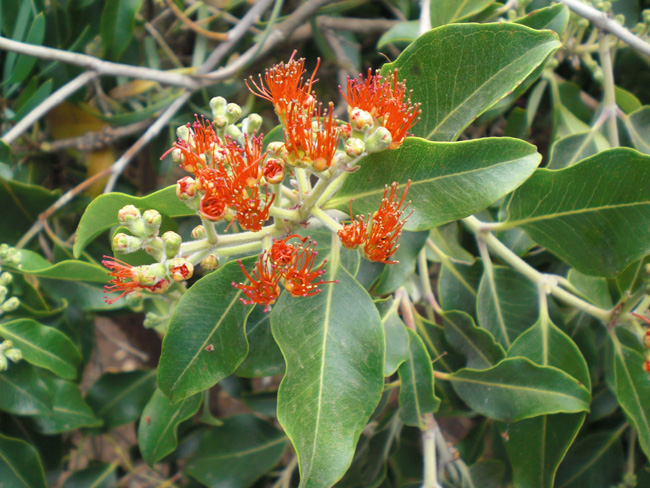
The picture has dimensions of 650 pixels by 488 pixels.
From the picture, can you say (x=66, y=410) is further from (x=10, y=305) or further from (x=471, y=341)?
(x=471, y=341)

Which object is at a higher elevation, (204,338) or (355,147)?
(355,147)

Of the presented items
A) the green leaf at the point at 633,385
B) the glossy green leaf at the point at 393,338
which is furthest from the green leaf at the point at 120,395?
the green leaf at the point at 633,385

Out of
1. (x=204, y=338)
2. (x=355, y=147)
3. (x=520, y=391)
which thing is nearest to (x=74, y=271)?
(x=204, y=338)

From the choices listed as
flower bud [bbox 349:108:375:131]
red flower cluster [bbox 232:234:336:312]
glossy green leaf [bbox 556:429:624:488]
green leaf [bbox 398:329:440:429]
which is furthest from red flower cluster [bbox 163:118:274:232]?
glossy green leaf [bbox 556:429:624:488]

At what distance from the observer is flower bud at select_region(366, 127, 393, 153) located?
2.43 ft

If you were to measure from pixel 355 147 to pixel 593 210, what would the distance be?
0.51 meters

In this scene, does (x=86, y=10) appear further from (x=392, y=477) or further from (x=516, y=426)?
(x=392, y=477)

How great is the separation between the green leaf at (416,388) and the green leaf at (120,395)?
3.18ft

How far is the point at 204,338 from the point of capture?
0.91 metres

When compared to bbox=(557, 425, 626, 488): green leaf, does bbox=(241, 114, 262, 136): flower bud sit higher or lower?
higher

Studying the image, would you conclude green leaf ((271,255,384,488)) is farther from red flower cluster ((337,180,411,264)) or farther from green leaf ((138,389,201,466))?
Result: green leaf ((138,389,201,466))

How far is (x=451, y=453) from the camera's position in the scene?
4.27 feet

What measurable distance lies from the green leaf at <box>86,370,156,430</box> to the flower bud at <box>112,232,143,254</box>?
41.4 inches

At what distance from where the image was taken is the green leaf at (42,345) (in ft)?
4.02
